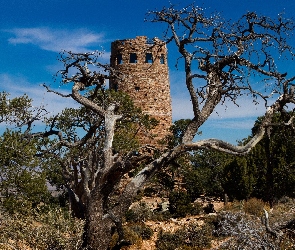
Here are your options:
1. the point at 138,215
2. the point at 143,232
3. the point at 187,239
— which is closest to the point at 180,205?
the point at 138,215

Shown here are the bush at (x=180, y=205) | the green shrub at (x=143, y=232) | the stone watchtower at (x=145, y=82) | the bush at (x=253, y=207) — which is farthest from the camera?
the stone watchtower at (x=145, y=82)

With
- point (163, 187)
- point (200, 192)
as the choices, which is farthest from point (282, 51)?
point (163, 187)

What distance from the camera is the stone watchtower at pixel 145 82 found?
101 ft

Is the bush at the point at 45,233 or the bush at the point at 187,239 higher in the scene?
the bush at the point at 45,233

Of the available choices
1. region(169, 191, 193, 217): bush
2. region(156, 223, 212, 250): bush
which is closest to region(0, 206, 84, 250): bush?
region(156, 223, 212, 250): bush

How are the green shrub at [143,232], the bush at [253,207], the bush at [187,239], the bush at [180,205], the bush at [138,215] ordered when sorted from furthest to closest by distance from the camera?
the bush at [180,205]
the bush at [138,215]
the bush at [253,207]
the green shrub at [143,232]
the bush at [187,239]

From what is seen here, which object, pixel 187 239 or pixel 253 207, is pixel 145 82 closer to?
pixel 253 207

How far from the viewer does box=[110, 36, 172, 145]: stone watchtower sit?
30.6 meters

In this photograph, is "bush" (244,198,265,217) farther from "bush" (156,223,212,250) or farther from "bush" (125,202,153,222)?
"bush" (125,202,153,222)

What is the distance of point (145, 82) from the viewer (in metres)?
30.8

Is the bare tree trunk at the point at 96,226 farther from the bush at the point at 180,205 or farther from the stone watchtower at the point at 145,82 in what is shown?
the stone watchtower at the point at 145,82

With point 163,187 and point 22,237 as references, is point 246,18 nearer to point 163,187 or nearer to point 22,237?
point 22,237

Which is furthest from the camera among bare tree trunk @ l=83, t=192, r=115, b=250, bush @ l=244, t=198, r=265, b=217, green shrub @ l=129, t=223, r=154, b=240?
bush @ l=244, t=198, r=265, b=217

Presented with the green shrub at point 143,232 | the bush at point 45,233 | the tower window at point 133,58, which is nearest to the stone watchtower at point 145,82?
the tower window at point 133,58
